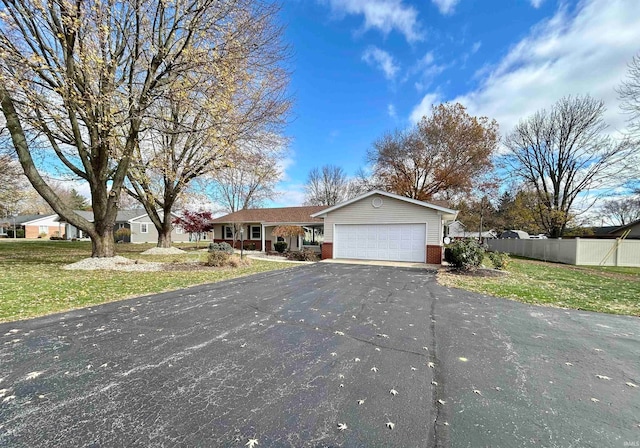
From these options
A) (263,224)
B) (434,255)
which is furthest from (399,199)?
(263,224)

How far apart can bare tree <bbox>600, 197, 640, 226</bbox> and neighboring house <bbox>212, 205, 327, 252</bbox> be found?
39.6 metres

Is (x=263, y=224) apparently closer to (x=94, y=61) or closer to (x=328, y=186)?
(x=94, y=61)

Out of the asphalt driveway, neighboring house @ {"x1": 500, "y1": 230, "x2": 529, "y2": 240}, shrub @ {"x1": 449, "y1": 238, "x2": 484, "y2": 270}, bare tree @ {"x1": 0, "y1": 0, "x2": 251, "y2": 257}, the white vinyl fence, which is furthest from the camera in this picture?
neighboring house @ {"x1": 500, "y1": 230, "x2": 529, "y2": 240}

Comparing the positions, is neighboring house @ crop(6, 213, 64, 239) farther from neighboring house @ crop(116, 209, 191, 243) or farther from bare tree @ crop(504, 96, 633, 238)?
bare tree @ crop(504, 96, 633, 238)

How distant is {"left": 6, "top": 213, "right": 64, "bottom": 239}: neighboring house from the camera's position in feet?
132

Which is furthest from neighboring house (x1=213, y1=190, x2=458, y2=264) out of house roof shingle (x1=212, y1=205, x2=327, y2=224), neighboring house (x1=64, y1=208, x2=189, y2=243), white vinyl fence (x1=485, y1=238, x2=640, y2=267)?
neighboring house (x1=64, y1=208, x2=189, y2=243)

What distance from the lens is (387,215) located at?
50.0 ft

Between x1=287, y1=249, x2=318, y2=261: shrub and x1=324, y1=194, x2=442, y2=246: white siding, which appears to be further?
x1=287, y1=249, x2=318, y2=261: shrub

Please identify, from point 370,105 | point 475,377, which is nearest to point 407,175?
point 370,105

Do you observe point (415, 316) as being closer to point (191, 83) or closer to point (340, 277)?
point (340, 277)

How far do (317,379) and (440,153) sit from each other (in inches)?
1052

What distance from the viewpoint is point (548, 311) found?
5.73 metres

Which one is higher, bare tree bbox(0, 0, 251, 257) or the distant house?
bare tree bbox(0, 0, 251, 257)

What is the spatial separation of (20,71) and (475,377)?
12857 millimetres
